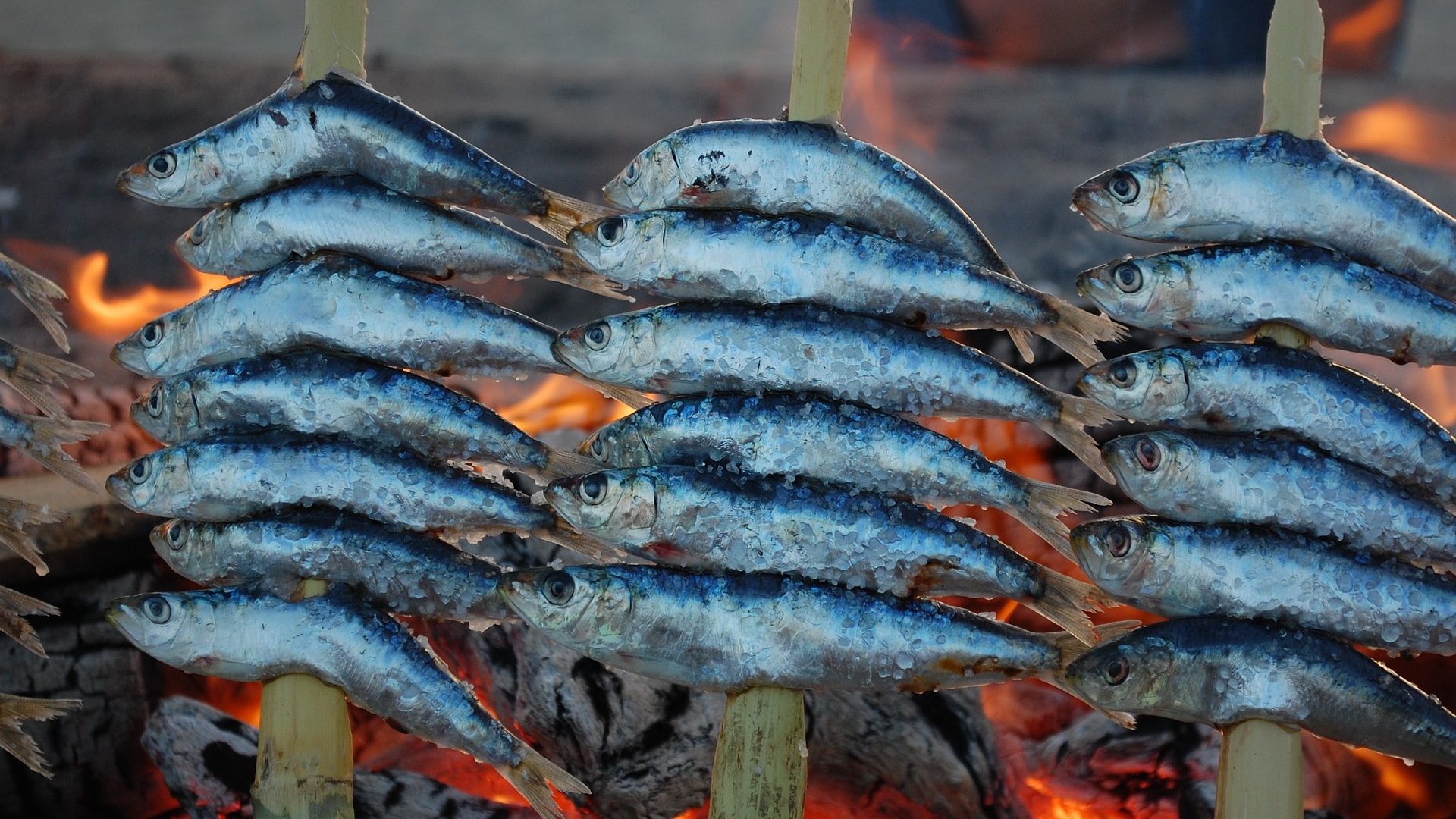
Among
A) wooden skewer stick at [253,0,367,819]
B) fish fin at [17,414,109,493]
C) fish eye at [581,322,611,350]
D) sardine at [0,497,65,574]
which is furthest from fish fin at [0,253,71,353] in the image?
fish eye at [581,322,611,350]

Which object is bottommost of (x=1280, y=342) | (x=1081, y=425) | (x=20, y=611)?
(x=20, y=611)

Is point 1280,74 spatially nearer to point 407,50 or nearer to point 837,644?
point 837,644

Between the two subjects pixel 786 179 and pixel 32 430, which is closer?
pixel 786 179

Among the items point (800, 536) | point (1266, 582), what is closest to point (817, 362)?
point (800, 536)

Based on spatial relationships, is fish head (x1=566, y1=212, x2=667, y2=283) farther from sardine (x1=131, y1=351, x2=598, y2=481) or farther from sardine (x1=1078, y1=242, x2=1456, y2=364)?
sardine (x1=1078, y1=242, x2=1456, y2=364)

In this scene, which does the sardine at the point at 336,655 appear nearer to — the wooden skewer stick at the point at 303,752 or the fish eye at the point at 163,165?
the wooden skewer stick at the point at 303,752

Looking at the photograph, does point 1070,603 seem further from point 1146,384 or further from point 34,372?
point 34,372
